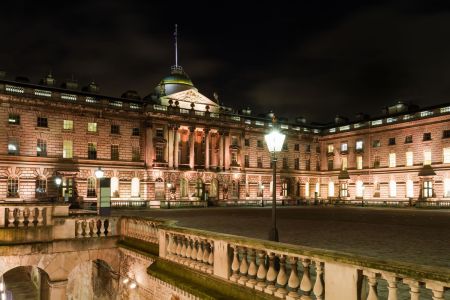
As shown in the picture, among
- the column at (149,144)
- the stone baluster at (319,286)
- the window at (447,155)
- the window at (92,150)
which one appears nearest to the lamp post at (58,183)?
the window at (92,150)

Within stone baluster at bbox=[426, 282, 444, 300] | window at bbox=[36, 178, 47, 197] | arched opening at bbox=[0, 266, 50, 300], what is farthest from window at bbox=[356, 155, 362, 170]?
stone baluster at bbox=[426, 282, 444, 300]

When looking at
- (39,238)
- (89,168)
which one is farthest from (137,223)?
(89,168)

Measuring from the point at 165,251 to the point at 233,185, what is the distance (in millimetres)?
54084

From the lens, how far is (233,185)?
6450 centimetres

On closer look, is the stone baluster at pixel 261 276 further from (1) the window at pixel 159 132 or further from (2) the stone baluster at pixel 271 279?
(1) the window at pixel 159 132

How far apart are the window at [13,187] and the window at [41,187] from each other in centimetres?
212

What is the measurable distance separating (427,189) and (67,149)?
49.2 meters

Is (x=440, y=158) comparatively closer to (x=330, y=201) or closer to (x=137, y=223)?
(x=330, y=201)

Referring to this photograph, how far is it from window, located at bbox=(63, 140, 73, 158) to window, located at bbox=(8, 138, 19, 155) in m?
5.36

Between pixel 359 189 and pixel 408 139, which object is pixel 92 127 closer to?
pixel 359 189

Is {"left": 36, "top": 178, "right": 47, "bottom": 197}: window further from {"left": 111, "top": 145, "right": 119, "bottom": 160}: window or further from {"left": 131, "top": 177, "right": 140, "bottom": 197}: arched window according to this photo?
{"left": 131, "top": 177, "right": 140, "bottom": 197}: arched window

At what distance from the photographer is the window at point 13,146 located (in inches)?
1793

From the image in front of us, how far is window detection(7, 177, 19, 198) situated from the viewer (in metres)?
44.7

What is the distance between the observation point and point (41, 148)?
47.8 metres
